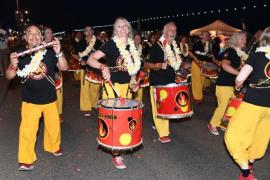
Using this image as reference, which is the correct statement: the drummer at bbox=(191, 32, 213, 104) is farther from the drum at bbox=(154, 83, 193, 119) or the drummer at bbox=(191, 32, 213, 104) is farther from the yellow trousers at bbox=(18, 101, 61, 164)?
the yellow trousers at bbox=(18, 101, 61, 164)

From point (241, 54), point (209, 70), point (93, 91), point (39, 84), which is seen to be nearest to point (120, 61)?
point (39, 84)

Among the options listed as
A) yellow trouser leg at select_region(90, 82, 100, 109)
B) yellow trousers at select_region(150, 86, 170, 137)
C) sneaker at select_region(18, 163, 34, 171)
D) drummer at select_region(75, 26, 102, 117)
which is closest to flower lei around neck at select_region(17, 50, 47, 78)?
sneaker at select_region(18, 163, 34, 171)

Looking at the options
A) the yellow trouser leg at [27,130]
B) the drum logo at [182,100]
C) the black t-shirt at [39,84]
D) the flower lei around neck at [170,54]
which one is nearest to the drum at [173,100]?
the drum logo at [182,100]

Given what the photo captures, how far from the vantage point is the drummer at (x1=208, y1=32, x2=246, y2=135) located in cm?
591

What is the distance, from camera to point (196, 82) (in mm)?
9859

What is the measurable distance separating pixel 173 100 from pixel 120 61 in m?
1.06

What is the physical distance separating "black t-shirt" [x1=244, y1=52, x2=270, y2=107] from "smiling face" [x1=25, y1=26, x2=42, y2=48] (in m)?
2.65

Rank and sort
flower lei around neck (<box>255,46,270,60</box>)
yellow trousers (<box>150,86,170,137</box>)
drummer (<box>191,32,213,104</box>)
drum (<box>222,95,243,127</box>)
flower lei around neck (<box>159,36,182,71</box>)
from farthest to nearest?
1. drummer (<box>191,32,213,104</box>)
2. yellow trousers (<box>150,86,170,137</box>)
3. flower lei around neck (<box>159,36,182,71</box>)
4. drum (<box>222,95,243,127</box>)
5. flower lei around neck (<box>255,46,270,60</box>)

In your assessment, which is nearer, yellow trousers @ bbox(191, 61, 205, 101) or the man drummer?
the man drummer

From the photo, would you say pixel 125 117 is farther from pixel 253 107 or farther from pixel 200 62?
pixel 200 62

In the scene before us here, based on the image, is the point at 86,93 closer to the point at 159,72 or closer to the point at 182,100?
the point at 159,72

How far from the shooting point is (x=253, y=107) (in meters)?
4.26

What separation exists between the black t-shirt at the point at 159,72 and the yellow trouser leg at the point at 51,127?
1789mm

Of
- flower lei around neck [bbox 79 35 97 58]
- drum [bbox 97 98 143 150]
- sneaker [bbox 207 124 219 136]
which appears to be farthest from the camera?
flower lei around neck [bbox 79 35 97 58]
